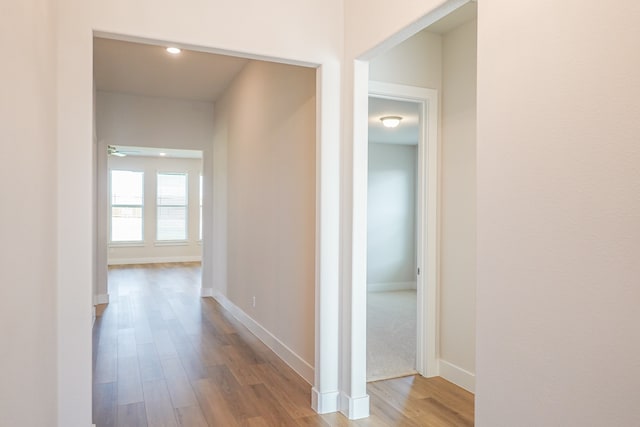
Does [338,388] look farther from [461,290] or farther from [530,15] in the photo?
[530,15]

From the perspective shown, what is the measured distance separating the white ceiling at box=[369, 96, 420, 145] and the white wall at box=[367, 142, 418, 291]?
340mm

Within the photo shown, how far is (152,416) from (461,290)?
2440mm

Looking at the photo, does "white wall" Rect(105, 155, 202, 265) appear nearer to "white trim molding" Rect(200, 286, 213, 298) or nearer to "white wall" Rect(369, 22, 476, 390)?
"white trim molding" Rect(200, 286, 213, 298)

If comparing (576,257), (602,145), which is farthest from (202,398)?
(602,145)

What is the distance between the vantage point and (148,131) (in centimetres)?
667

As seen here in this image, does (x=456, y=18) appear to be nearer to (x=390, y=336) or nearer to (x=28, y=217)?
(x=28, y=217)

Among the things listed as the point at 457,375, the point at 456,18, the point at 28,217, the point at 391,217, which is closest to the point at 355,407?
the point at 457,375

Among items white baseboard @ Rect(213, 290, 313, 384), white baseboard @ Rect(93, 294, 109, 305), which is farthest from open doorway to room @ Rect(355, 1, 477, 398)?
white baseboard @ Rect(93, 294, 109, 305)

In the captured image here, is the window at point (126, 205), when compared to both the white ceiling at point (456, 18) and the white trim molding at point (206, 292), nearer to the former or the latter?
the white trim molding at point (206, 292)

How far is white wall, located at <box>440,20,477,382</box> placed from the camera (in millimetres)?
3295

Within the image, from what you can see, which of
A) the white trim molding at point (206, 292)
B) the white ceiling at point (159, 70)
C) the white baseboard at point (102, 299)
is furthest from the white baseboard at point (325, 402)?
the white baseboard at point (102, 299)

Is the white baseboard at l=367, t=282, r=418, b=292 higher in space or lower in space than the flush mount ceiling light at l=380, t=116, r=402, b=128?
lower

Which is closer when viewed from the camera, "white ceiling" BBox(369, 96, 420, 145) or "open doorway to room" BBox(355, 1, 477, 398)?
"open doorway to room" BBox(355, 1, 477, 398)

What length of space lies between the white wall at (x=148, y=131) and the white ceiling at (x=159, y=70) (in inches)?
8.3
